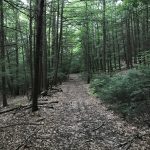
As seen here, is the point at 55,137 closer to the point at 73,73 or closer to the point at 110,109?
the point at 110,109

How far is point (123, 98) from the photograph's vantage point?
36.2ft

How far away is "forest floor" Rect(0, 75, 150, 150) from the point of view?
23.1 feet

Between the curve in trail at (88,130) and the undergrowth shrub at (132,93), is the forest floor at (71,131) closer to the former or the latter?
the curve in trail at (88,130)

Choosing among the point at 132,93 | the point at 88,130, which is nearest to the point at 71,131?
the point at 88,130

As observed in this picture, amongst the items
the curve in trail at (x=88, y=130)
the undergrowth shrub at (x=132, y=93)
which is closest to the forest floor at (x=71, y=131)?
the curve in trail at (x=88, y=130)

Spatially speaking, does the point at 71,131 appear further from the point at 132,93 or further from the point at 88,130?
the point at 132,93

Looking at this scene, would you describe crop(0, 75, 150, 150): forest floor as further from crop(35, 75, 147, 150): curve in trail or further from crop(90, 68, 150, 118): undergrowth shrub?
crop(90, 68, 150, 118): undergrowth shrub

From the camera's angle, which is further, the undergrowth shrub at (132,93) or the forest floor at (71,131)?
the undergrowth shrub at (132,93)

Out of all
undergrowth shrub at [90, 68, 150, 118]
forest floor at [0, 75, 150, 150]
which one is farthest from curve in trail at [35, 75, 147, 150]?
undergrowth shrub at [90, 68, 150, 118]

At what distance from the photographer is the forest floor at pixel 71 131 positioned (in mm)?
7047

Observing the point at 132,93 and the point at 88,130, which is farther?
the point at 132,93

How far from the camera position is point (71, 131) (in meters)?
8.39

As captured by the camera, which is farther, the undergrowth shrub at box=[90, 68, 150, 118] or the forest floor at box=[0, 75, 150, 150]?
the undergrowth shrub at box=[90, 68, 150, 118]

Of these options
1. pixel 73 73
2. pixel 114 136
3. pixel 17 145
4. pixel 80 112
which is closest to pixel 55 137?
pixel 17 145
